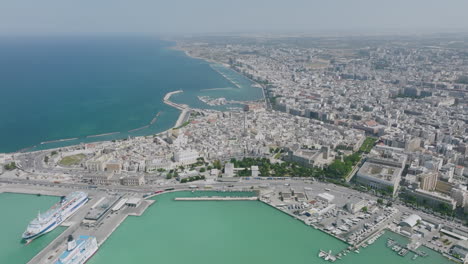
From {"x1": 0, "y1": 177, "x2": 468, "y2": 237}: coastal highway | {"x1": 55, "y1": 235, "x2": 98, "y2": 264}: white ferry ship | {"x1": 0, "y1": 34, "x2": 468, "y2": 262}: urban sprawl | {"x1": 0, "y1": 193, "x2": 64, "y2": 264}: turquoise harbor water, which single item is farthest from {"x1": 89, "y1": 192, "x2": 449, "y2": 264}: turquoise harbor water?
{"x1": 0, "y1": 193, "x2": 64, "y2": 264}: turquoise harbor water

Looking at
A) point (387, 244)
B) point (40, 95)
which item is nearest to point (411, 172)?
point (387, 244)

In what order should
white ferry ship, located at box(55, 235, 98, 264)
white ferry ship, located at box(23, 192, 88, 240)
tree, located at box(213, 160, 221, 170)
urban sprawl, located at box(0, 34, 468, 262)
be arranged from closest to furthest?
white ferry ship, located at box(55, 235, 98, 264)
white ferry ship, located at box(23, 192, 88, 240)
urban sprawl, located at box(0, 34, 468, 262)
tree, located at box(213, 160, 221, 170)

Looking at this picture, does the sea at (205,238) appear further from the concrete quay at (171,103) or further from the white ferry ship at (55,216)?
the concrete quay at (171,103)

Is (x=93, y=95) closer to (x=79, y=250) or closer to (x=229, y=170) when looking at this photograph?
(x=229, y=170)

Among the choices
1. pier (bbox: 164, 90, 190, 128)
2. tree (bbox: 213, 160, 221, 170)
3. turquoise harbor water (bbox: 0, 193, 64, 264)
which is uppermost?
pier (bbox: 164, 90, 190, 128)

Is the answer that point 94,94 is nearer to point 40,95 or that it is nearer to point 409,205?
point 40,95

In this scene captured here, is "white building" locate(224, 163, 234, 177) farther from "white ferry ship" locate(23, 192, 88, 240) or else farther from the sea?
"white ferry ship" locate(23, 192, 88, 240)

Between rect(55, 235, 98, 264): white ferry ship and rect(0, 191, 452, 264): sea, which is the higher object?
rect(55, 235, 98, 264): white ferry ship
